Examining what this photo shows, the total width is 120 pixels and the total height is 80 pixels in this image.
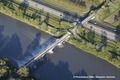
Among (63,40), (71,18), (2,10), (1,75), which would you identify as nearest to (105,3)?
(71,18)

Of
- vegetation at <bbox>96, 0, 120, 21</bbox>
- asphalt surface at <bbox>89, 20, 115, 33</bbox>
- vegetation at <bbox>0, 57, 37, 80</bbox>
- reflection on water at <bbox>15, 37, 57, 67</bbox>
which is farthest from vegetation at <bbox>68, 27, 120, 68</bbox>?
vegetation at <bbox>0, 57, 37, 80</bbox>

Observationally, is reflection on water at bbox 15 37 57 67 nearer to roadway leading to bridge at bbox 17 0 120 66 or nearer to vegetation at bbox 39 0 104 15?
roadway leading to bridge at bbox 17 0 120 66

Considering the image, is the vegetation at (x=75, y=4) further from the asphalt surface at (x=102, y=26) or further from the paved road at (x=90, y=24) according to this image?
the asphalt surface at (x=102, y=26)

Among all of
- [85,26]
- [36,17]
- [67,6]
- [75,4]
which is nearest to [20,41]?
[36,17]

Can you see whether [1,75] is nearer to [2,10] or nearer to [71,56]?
[71,56]

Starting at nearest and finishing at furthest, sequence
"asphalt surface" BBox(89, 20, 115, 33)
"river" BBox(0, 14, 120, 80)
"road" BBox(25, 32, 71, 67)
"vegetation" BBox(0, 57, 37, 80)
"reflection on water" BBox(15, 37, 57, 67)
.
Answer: "vegetation" BBox(0, 57, 37, 80), "river" BBox(0, 14, 120, 80), "road" BBox(25, 32, 71, 67), "reflection on water" BBox(15, 37, 57, 67), "asphalt surface" BBox(89, 20, 115, 33)

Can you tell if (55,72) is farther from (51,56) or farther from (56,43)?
(56,43)

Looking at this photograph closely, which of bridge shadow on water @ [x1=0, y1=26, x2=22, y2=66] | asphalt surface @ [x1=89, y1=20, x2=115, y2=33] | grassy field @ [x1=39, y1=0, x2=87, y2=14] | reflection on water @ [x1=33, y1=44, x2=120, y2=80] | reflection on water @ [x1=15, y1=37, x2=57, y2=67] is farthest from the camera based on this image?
grassy field @ [x1=39, y1=0, x2=87, y2=14]

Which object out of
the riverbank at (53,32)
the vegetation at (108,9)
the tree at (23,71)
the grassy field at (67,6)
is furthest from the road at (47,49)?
the vegetation at (108,9)
